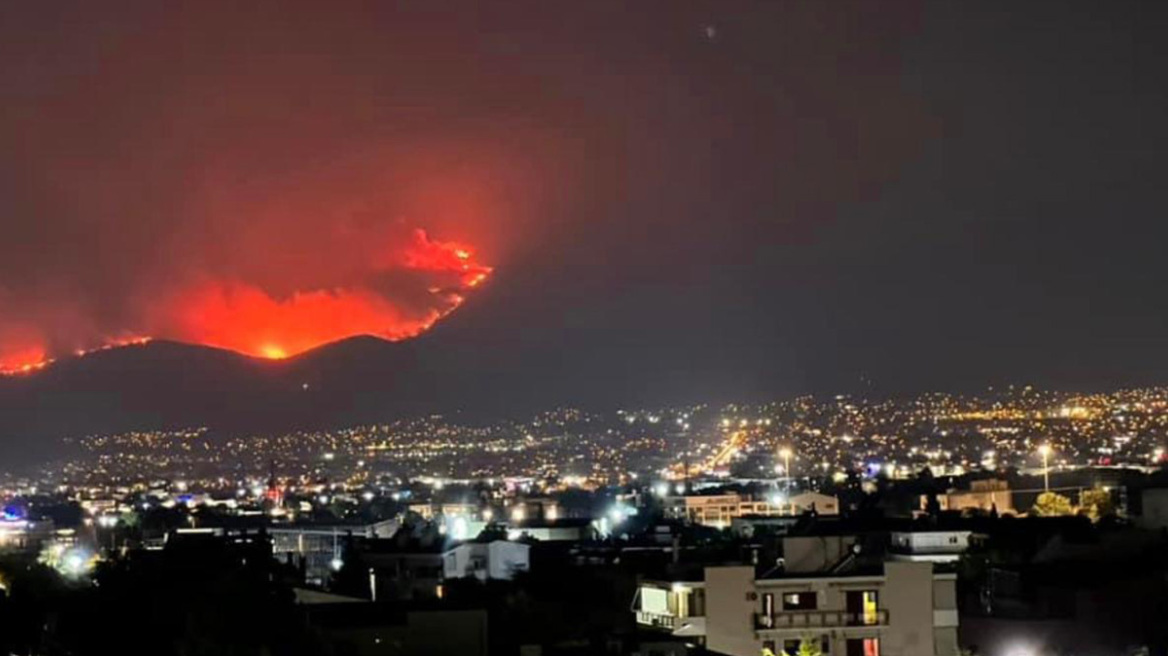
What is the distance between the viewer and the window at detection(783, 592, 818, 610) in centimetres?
2445

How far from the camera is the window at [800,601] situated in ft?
80.2

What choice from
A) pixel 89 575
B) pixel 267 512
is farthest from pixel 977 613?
pixel 267 512

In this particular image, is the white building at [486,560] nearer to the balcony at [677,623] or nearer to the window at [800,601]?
the balcony at [677,623]

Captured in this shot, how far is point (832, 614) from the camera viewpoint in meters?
24.4

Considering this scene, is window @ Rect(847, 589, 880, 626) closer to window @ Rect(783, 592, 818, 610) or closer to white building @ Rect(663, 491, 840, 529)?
window @ Rect(783, 592, 818, 610)

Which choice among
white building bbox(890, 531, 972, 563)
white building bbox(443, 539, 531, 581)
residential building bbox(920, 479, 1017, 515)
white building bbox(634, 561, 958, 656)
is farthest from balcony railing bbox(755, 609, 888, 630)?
residential building bbox(920, 479, 1017, 515)

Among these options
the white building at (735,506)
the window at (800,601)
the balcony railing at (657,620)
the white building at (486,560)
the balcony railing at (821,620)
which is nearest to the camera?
the balcony railing at (821,620)

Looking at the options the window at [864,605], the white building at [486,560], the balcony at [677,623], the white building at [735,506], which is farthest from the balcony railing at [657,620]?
the white building at [735,506]

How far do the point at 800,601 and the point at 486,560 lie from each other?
14602mm

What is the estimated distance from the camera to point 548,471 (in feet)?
469

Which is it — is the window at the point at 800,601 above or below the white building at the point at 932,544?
below

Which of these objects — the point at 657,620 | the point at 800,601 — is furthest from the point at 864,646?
the point at 657,620

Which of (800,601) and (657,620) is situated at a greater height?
(800,601)

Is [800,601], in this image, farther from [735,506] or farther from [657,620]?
[735,506]
